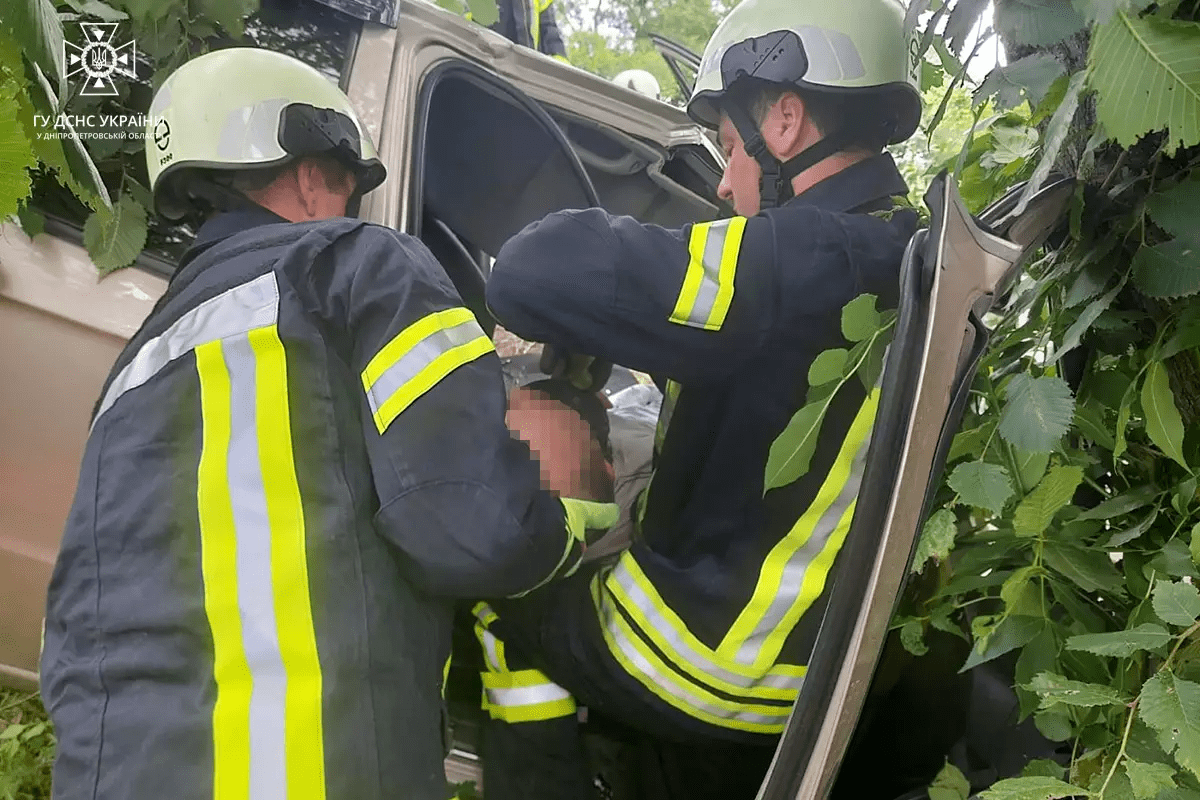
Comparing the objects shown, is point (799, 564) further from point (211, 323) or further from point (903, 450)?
point (211, 323)

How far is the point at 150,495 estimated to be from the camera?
106 centimetres

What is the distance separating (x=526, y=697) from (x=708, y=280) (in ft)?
2.57

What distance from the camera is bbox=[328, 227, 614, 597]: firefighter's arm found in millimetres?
1100

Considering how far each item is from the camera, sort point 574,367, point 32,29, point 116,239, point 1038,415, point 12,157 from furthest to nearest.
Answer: point 116,239, point 574,367, point 1038,415, point 32,29, point 12,157

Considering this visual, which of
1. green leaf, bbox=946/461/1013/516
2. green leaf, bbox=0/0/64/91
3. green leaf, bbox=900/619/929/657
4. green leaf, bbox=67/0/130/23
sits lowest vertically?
green leaf, bbox=900/619/929/657

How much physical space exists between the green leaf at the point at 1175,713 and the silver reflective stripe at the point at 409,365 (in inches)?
35.7

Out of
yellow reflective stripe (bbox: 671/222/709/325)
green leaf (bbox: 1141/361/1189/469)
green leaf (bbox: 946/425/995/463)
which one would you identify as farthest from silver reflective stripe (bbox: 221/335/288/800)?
green leaf (bbox: 1141/361/1189/469)

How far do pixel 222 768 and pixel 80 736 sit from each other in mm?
186

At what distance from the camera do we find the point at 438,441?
3.62 ft

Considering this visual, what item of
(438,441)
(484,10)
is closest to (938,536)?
(438,441)

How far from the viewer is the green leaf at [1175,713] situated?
0.86 meters

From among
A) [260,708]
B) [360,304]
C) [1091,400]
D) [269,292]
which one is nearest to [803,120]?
[1091,400]

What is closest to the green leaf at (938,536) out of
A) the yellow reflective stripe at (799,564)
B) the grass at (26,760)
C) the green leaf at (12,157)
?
the yellow reflective stripe at (799,564)

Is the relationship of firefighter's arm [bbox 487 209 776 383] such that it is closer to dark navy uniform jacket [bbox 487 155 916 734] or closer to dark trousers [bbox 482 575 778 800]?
dark navy uniform jacket [bbox 487 155 916 734]
